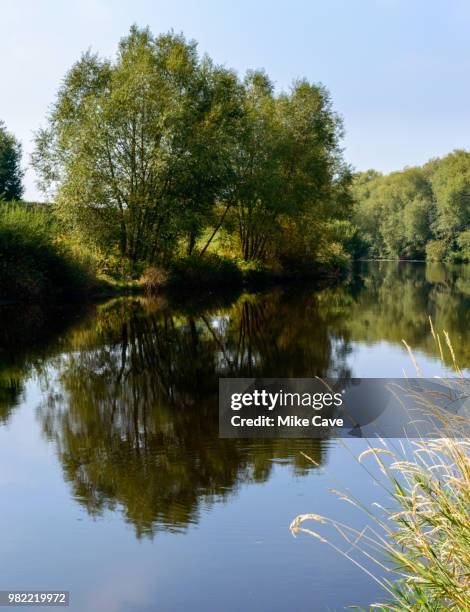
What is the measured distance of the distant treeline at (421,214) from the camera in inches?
3312

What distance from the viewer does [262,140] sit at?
128ft

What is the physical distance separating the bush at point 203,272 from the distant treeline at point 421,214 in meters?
46.7

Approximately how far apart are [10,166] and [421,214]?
196ft

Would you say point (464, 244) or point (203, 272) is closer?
point (203, 272)

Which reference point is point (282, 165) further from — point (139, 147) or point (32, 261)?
point (32, 261)

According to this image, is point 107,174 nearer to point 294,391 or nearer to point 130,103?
point 130,103

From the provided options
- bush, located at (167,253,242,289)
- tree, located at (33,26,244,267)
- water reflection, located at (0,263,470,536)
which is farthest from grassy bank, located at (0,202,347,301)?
water reflection, located at (0,263,470,536)

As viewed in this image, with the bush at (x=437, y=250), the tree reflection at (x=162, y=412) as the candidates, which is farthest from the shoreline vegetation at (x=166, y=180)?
the bush at (x=437, y=250)

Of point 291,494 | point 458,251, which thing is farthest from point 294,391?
point 458,251

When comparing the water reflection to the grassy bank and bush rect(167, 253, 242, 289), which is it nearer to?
the grassy bank

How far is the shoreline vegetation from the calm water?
12476mm

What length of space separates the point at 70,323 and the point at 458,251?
248ft

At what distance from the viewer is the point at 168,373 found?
46.4 ft

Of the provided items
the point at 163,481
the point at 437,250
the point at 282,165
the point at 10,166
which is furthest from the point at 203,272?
the point at 437,250
